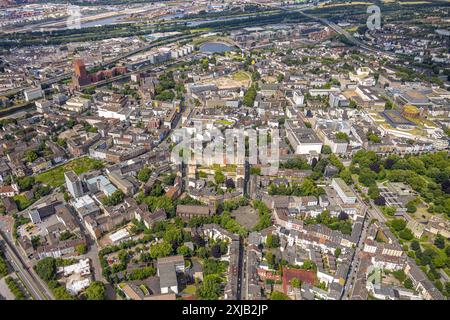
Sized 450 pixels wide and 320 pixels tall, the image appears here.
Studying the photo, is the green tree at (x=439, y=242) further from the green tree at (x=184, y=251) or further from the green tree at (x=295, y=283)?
the green tree at (x=184, y=251)

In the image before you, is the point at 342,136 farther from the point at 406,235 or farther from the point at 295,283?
the point at 295,283

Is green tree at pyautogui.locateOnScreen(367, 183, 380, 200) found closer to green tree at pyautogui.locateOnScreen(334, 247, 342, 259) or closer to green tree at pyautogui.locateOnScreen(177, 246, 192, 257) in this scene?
green tree at pyautogui.locateOnScreen(334, 247, 342, 259)

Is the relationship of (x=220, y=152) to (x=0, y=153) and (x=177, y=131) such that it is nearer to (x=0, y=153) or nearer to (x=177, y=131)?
(x=177, y=131)

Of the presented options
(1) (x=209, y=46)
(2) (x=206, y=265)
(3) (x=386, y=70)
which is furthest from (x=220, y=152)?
(1) (x=209, y=46)

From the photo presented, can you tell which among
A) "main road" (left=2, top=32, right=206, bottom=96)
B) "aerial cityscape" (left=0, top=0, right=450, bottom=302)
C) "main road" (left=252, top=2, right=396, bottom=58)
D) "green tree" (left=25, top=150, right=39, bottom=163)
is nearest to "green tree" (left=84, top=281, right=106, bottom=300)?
"aerial cityscape" (left=0, top=0, right=450, bottom=302)

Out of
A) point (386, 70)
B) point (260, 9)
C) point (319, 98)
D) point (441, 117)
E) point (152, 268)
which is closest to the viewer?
point (152, 268)

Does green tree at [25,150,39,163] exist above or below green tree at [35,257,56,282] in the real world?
above
